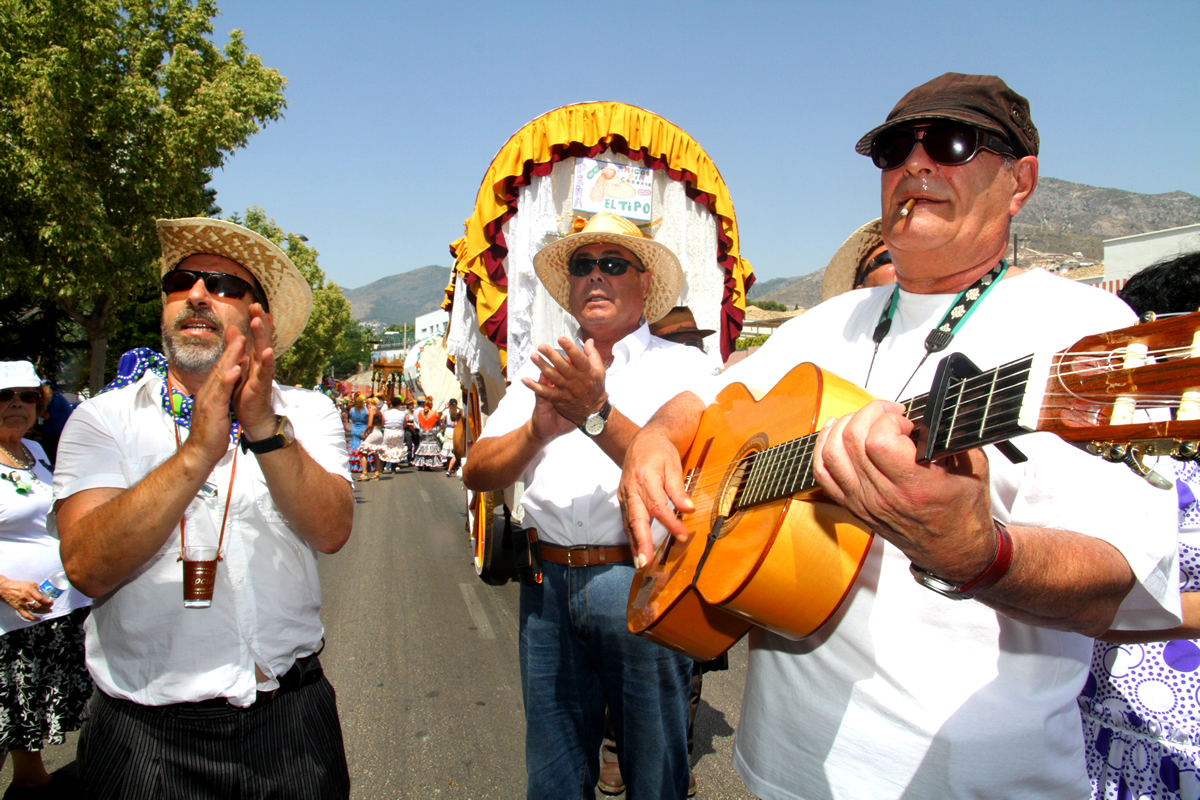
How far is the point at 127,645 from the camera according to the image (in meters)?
1.73

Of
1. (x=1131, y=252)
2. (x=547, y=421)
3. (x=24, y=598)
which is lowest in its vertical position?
(x=24, y=598)

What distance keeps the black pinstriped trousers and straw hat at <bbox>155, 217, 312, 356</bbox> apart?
106 centimetres

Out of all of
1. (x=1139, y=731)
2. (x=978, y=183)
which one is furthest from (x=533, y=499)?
(x=1139, y=731)

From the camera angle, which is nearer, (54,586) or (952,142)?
(952,142)

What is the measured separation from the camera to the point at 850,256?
11.0 feet

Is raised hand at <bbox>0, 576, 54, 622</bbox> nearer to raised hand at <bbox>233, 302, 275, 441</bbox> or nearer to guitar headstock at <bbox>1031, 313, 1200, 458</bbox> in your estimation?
raised hand at <bbox>233, 302, 275, 441</bbox>

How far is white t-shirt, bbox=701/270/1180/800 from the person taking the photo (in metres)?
1.07

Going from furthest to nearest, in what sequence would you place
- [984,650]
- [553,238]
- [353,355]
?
[353,355] → [553,238] → [984,650]

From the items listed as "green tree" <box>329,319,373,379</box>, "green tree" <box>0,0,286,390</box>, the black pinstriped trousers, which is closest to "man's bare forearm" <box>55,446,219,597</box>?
the black pinstriped trousers

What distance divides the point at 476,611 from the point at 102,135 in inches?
439

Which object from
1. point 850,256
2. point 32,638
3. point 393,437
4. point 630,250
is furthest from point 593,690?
point 393,437

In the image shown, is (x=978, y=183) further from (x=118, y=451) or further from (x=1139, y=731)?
(x=118, y=451)

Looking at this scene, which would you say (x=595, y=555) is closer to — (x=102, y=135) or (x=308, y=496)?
(x=308, y=496)

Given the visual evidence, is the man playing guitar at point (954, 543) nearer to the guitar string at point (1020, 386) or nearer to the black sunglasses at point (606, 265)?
the guitar string at point (1020, 386)
